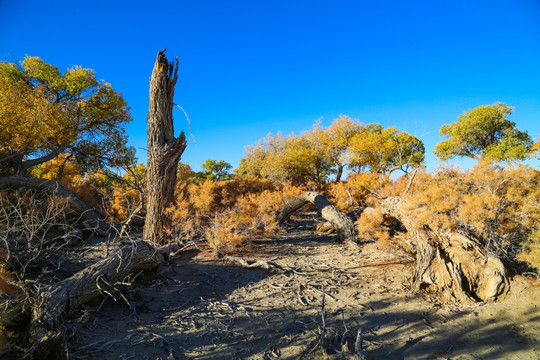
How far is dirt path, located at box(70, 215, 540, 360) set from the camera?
321 cm

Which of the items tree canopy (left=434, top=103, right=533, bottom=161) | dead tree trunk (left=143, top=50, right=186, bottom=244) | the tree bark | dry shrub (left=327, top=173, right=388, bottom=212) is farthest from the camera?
tree canopy (left=434, top=103, right=533, bottom=161)

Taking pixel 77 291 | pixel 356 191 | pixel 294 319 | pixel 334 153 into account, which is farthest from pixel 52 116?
pixel 334 153

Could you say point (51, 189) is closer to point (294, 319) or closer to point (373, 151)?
point (294, 319)

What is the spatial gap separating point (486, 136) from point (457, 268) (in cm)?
2041

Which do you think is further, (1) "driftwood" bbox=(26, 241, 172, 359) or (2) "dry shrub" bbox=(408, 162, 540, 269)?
(2) "dry shrub" bbox=(408, 162, 540, 269)

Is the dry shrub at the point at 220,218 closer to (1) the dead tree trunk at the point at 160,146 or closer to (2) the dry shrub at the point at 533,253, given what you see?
(1) the dead tree trunk at the point at 160,146

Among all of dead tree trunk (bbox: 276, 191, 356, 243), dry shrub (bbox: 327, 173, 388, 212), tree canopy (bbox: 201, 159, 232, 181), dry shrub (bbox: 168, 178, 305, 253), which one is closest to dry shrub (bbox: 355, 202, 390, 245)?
dead tree trunk (bbox: 276, 191, 356, 243)

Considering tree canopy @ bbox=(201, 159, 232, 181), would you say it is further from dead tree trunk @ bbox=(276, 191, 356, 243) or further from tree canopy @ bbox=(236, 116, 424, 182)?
dead tree trunk @ bbox=(276, 191, 356, 243)

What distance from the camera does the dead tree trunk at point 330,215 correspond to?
27.4ft

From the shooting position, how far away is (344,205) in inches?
521

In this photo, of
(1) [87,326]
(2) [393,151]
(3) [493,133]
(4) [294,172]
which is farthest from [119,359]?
(3) [493,133]

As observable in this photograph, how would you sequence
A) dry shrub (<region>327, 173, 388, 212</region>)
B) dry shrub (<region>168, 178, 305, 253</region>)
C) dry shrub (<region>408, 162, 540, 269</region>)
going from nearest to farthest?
dry shrub (<region>408, 162, 540, 269</region>) → dry shrub (<region>168, 178, 305, 253</region>) → dry shrub (<region>327, 173, 388, 212</region>)

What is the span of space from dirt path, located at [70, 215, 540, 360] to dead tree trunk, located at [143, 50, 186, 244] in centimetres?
130

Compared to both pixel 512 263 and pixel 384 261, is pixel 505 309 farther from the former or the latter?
pixel 384 261
